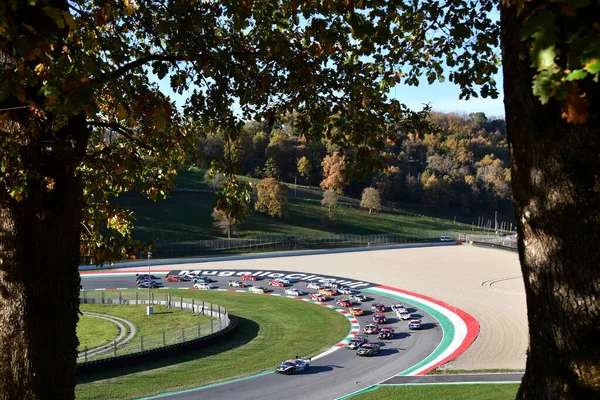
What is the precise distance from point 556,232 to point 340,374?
73.8 feet

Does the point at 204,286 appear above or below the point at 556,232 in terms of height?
below

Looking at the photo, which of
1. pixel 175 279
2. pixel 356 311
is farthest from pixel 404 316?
pixel 175 279

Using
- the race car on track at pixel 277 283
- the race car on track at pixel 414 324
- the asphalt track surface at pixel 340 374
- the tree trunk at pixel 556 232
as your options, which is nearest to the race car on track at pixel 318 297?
the race car on track at pixel 277 283

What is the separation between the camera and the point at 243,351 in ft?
91.3

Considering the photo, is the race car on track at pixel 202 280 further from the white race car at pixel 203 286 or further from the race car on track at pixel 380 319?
the race car on track at pixel 380 319

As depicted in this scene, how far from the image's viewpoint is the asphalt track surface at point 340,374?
71.3 ft

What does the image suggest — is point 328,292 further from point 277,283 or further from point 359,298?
point 277,283

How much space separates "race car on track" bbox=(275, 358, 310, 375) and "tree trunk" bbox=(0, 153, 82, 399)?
19.7 metres

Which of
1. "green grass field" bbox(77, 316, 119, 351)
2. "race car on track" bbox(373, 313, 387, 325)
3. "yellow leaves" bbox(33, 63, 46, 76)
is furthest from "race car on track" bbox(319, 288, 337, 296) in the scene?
"yellow leaves" bbox(33, 63, 46, 76)

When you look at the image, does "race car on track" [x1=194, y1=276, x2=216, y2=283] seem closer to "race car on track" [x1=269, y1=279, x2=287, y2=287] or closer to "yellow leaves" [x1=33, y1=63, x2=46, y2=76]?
"race car on track" [x1=269, y1=279, x2=287, y2=287]

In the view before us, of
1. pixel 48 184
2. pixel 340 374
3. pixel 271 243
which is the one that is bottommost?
pixel 340 374

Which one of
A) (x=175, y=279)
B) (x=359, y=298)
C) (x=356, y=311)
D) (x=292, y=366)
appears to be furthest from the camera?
(x=175, y=279)

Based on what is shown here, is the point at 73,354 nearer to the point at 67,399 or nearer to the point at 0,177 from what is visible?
the point at 67,399

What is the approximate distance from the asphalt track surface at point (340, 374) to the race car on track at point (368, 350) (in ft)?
0.93
